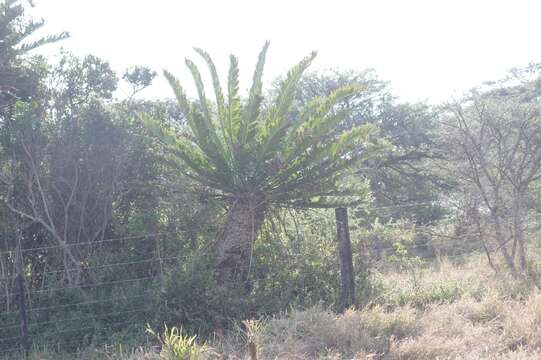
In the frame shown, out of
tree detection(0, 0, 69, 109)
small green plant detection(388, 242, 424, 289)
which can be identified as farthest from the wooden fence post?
tree detection(0, 0, 69, 109)

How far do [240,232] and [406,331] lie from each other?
351cm

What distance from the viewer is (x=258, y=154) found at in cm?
956

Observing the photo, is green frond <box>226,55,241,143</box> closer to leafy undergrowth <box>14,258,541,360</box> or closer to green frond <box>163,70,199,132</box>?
green frond <box>163,70,199,132</box>

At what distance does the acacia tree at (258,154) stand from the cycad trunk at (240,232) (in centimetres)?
2

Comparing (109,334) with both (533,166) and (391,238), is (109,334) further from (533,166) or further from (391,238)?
(533,166)

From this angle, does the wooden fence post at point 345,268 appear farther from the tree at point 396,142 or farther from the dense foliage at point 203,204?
the tree at point 396,142

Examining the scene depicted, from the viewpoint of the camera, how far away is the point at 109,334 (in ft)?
26.8

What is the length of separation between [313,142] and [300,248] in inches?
67.1

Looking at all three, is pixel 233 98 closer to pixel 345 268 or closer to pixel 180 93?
pixel 180 93

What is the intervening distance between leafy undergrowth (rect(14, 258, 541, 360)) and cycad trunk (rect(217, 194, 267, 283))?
2.02 meters

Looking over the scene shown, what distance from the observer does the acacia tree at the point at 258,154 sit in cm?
959

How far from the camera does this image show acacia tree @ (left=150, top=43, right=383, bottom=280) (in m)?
9.59

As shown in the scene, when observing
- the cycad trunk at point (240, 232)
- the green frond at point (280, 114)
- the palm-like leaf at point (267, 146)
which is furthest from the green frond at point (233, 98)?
the cycad trunk at point (240, 232)

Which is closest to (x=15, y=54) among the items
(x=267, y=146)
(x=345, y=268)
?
(x=267, y=146)
